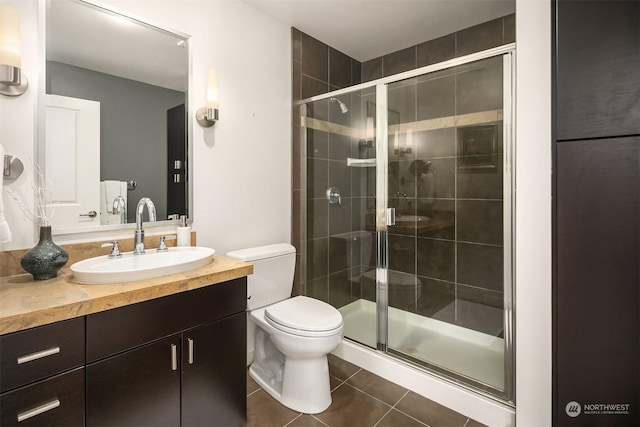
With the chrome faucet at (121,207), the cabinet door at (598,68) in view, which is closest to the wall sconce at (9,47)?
the chrome faucet at (121,207)

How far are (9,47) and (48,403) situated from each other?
4.29 ft

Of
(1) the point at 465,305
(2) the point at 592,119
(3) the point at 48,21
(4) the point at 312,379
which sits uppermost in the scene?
(3) the point at 48,21

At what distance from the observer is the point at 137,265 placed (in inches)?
58.0

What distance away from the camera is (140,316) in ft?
3.81

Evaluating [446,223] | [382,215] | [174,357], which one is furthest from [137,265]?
[446,223]

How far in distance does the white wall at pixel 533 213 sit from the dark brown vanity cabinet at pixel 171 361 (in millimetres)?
1301

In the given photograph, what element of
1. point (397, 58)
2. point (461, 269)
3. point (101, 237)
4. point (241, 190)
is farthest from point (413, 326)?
point (397, 58)

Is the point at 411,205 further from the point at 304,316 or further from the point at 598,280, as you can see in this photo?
the point at 598,280

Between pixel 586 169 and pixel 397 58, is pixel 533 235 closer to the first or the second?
pixel 586 169

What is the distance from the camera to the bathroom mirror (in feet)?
4.63

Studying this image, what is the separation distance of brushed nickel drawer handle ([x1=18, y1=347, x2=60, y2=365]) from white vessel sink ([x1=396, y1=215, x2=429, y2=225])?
1909mm

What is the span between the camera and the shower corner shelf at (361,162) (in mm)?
2265

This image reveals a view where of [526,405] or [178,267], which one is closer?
[178,267]

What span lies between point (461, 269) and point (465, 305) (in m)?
0.27
